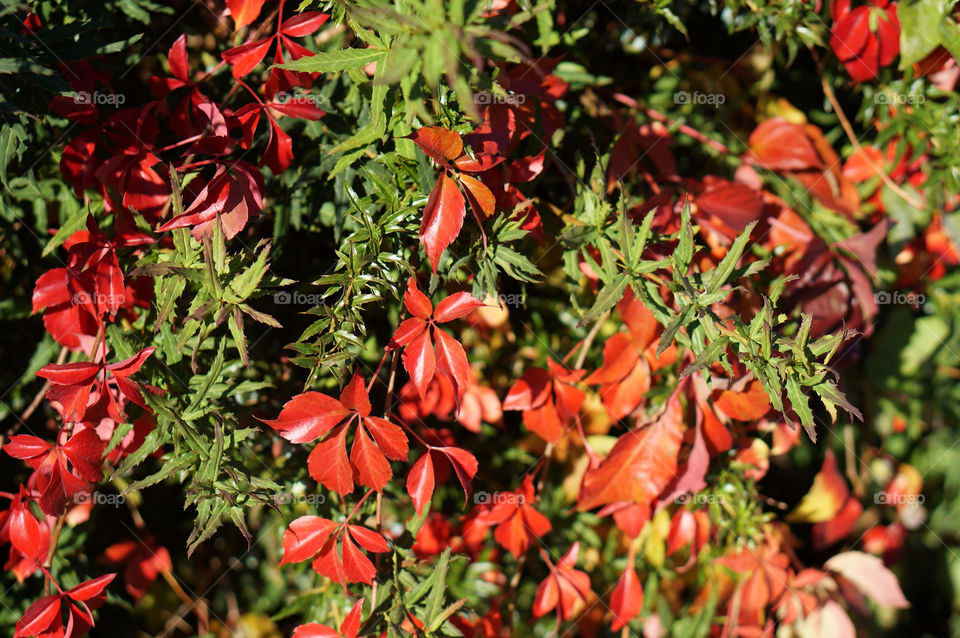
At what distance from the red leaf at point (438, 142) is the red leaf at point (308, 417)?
0.27 m

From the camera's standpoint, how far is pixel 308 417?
29.1 inches

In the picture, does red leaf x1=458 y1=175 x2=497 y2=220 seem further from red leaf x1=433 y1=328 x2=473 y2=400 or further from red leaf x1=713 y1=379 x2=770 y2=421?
red leaf x1=713 y1=379 x2=770 y2=421

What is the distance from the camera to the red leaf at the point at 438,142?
672 millimetres

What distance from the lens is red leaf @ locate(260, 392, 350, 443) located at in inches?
28.6

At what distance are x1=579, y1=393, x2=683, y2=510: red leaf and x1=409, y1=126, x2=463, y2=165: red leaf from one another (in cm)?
51

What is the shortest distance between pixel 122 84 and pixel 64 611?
2.40 feet

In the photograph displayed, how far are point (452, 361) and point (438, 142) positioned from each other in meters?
0.23

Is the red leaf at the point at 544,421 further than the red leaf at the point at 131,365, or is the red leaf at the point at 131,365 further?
the red leaf at the point at 544,421

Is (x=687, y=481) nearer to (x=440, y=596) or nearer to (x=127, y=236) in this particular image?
(x=440, y=596)

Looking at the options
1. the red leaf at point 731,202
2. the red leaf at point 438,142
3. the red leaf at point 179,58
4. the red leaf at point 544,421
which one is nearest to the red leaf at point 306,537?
the red leaf at point 544,421

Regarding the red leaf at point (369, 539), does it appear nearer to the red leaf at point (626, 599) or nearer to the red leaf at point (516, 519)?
the red leaf at point (516, 519)

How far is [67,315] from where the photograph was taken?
890mm

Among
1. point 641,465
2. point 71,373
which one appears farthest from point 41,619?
point 641,465

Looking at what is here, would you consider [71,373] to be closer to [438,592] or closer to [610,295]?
[438,592]
